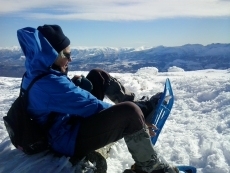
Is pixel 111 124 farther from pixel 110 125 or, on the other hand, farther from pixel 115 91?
pixel 115 91

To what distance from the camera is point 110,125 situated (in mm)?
2746

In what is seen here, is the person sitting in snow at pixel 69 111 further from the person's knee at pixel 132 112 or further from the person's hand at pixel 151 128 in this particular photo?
the person's hand at pixel 151 128

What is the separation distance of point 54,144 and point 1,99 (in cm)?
550

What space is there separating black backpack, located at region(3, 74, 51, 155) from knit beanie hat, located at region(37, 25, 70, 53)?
1.72 ft

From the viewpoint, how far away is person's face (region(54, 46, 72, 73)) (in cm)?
292

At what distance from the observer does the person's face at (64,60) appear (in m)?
2.92

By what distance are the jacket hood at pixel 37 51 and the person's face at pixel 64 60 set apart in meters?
0.23

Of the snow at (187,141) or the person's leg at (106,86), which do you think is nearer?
the snow at (187,141)

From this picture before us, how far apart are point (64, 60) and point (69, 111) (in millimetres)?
571

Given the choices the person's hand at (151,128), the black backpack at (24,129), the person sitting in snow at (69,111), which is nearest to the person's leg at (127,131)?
the person sitting in snow at (69,111)

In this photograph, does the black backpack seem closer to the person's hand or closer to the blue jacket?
the blue jacket

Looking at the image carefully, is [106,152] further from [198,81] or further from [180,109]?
[198,81]

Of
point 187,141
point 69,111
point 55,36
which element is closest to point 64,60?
point 55,36

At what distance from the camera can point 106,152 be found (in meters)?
3.85
